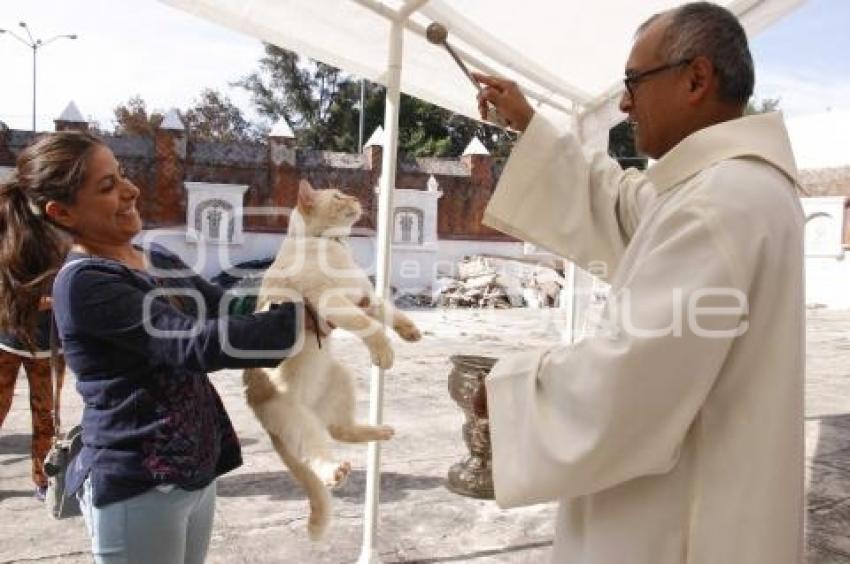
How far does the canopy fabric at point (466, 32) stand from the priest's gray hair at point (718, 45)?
47.0 inches

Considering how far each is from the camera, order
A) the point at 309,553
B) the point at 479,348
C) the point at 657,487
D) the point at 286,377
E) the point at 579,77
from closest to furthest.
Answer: the point at 657,487 → the point at 286,377 → the point at 309,553 → the point at 579,77 → the point at 479,348

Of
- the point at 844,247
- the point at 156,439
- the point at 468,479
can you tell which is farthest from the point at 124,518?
the point at 844,247

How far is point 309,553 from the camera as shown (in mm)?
3453

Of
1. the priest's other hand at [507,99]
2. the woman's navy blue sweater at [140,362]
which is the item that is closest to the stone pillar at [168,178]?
the priest's other hand at [507,99]

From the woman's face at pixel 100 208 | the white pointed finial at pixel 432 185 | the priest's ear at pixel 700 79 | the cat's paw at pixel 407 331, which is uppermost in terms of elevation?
the white pointed finial at pixel 432 185

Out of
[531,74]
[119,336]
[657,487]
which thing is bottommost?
[657,487]

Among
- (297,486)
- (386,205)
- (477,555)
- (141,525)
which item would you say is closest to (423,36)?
(386,205)

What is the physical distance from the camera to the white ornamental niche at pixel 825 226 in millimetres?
20984

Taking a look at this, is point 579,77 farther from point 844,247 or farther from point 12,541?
point 844,247

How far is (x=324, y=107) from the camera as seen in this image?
38.7 m

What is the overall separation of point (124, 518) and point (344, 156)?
1957 cm

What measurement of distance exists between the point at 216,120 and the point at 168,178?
20.6m

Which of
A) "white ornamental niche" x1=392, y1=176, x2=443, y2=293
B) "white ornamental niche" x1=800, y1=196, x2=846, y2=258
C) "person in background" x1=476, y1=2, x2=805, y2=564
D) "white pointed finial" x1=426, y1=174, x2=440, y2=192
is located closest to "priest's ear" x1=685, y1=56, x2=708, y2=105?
"person in background" x1=476, y1=2, x2=805, y2=564

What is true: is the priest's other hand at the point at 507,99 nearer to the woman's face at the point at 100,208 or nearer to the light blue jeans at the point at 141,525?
the woman's face at the point at 100,208
